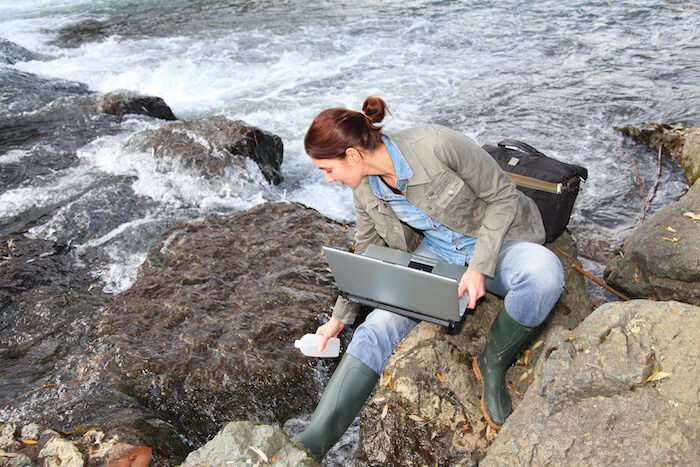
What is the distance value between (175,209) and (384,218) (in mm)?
3194

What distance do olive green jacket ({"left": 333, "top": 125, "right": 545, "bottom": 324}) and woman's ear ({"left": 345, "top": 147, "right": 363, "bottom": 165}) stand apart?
0.68 ft

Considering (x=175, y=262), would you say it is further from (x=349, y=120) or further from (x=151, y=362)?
(x=349, y=120)

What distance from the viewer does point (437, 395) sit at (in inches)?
110

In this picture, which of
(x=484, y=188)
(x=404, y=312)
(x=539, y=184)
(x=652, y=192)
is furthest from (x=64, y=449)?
(x=652, y=192)

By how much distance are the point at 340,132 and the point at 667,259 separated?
2.46 m

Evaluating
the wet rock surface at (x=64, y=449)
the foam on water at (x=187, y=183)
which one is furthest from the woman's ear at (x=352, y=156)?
the foam on water at (x=187, y=183)

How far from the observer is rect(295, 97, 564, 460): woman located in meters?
2.43

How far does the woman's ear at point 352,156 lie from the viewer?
2.40 metres

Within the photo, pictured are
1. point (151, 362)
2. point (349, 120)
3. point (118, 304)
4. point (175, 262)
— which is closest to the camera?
point (349, 120)

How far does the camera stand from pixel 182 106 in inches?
350

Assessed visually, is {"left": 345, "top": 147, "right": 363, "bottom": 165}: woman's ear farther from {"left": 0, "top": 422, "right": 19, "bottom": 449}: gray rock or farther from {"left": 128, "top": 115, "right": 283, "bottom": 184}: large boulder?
{"left": 128, "top": 115, "right": 283, "bottom": 184}: large boulder

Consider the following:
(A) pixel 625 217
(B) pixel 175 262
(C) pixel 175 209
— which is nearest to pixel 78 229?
(C) pixel 175 209

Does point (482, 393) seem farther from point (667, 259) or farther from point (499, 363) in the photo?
point (667, 259)

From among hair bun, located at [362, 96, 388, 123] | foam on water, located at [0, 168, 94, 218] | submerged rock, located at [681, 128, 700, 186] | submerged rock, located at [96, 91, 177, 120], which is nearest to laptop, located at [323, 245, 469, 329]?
hair bun, located at [362, 96, 388, 123]
